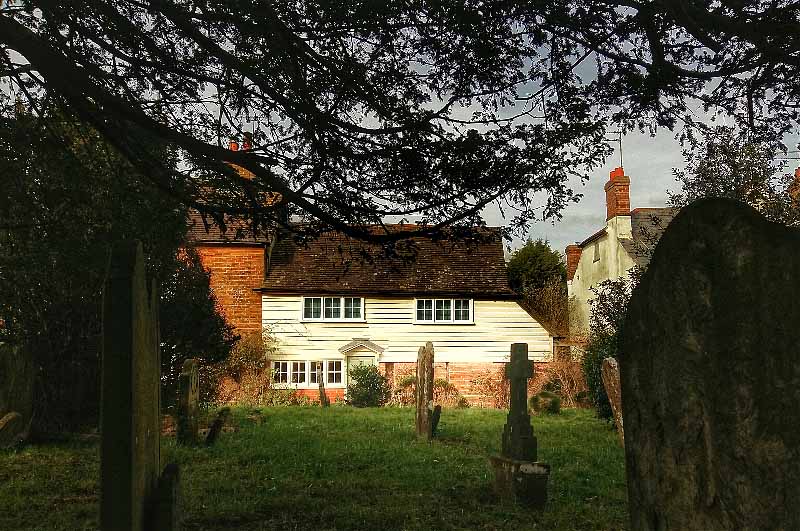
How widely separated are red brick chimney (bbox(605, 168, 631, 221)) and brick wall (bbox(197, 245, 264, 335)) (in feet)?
41.8

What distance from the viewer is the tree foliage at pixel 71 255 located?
892cm

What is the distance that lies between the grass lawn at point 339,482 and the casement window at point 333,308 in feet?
37.9

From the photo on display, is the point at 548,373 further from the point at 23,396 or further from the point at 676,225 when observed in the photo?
the point at 676,225

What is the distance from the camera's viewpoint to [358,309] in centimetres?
2750

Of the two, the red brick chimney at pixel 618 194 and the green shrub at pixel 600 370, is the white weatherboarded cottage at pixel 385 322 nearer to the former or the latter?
the red brick chimney at pixel 618 194

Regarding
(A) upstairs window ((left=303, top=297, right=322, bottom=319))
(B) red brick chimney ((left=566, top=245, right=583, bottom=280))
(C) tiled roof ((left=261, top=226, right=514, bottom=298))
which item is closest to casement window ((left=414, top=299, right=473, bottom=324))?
(C) tiled roof ((left=261, top=226, right=514, bottom=298))

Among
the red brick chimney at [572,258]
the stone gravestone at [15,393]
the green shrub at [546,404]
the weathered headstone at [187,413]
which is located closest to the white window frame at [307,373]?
the green shrub at [546,404]

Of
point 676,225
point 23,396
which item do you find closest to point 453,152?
point 676,225

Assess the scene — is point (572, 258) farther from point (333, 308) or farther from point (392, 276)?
point (333, 308)

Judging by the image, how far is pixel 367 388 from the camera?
2423 cm

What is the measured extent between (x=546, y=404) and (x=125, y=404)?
18.4 meters

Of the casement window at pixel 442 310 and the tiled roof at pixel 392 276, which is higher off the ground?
the tiled roof at pixel 392 276

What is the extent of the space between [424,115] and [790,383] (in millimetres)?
4639

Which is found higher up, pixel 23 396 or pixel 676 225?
pixel 676 225
